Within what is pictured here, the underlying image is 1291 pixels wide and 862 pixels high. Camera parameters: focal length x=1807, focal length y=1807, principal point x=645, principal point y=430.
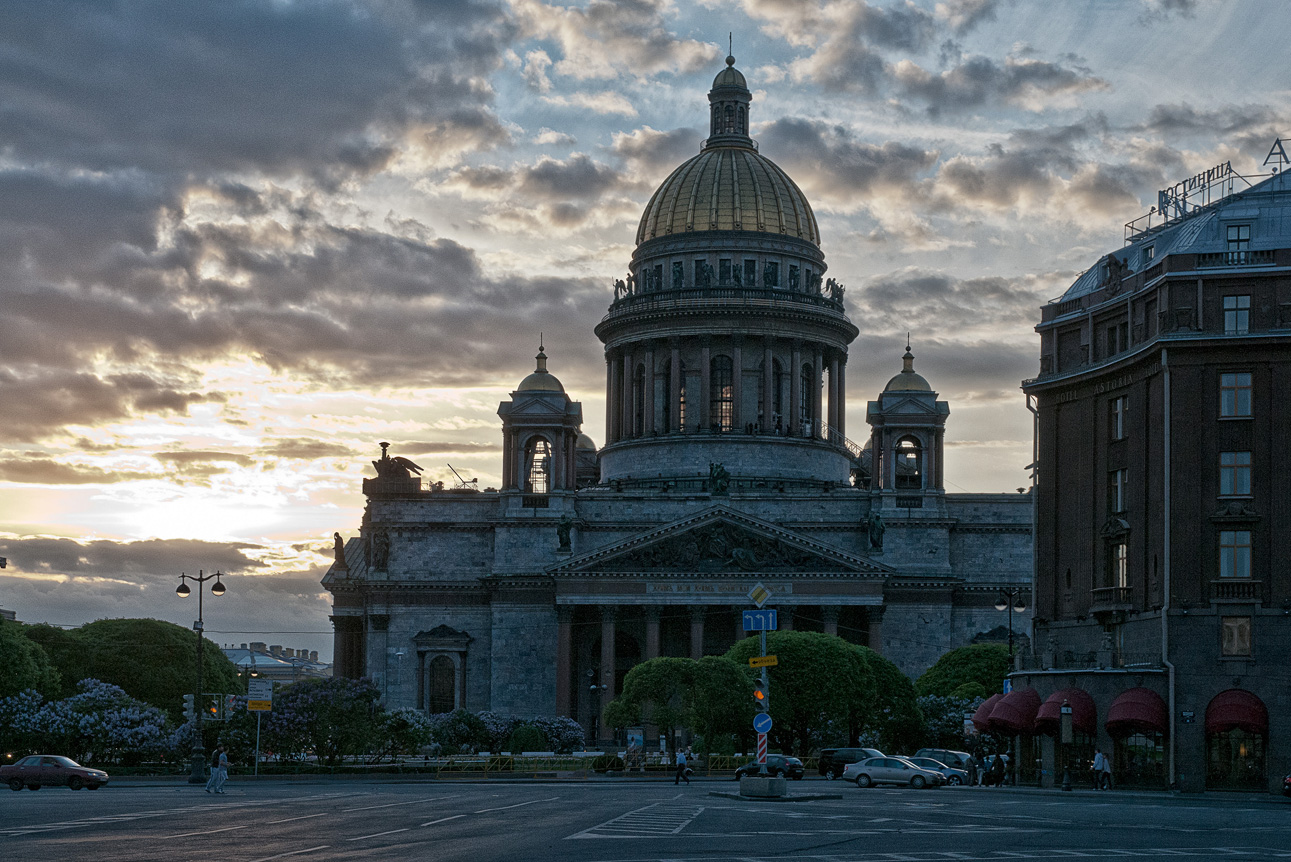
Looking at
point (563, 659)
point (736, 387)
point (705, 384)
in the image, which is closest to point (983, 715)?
point (563, 659)

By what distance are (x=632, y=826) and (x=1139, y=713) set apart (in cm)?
2662

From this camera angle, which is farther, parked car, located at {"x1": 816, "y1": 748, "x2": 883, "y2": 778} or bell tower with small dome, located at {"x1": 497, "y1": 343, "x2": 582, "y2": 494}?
bell tower with small dome, located at {"x1": 497, "y1": 343, "x2": 582, "y2": 494}

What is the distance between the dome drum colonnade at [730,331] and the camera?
413 ft

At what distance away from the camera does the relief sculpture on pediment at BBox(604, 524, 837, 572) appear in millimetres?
109688

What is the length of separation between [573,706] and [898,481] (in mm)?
26636

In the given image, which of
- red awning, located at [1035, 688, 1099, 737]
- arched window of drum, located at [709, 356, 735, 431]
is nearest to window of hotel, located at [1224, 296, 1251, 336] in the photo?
red awning, located at [1035, 688, 1099, 737]

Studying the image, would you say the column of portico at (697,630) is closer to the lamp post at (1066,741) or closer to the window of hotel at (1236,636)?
the lamp post at (1066,741)

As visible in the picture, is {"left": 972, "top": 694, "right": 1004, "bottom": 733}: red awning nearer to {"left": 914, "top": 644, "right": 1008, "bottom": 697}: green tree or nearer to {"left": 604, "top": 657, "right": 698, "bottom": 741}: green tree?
{"left": 604, "top": 657, "right": 698, "bottom": 741}: green tree

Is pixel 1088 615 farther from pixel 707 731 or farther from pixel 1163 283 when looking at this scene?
pixel 707 731

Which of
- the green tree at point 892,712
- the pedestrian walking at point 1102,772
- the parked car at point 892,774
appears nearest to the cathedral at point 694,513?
the green tree at point 892,712

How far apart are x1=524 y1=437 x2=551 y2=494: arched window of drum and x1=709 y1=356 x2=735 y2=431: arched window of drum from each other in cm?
1265

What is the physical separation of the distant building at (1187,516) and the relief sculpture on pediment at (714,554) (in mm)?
41059

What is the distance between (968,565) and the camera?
115 m

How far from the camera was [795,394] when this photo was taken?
127m
